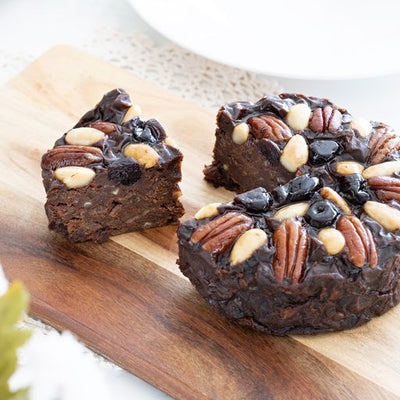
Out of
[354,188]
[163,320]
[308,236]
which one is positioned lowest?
[163,320]

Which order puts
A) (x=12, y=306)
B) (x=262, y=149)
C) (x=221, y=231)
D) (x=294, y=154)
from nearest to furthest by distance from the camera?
1. (x=12, y=306)
2. (x=221, y=231)
3. (x=294, y=154)
4. (x=262, y=149)

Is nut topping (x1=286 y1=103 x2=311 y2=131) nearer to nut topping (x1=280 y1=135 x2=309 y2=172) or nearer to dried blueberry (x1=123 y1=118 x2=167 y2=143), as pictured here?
nut topping (x1=280 y1=135 x2=309 y2=172)

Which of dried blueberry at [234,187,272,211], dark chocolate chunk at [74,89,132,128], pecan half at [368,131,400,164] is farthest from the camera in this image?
dark chocolate chunk at [74,89,132,128]

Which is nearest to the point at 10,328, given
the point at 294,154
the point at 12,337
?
the point at 12,337

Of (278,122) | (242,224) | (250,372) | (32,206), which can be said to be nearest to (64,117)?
(32,206)

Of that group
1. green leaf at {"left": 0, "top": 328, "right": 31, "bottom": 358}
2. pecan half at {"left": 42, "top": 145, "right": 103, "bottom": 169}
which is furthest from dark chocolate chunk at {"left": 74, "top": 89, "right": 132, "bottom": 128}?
green leaf at {"left": 0, "top": 328, "right": 31, "bottom": 358}

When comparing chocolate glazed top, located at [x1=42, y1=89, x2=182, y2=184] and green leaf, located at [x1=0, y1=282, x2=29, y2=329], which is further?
chocolate glazed top, located at [x1=42, y1=89, x2=182, y2=184]

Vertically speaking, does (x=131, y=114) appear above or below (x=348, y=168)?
below

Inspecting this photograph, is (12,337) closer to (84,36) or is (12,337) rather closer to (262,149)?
(262,149)
